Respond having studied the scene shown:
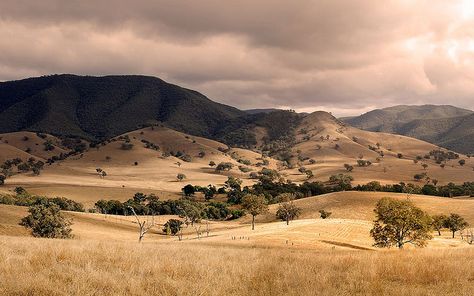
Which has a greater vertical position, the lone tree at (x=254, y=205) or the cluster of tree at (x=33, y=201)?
the lone tree at (x=254, y=205)

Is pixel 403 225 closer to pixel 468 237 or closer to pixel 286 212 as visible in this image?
pixel 468 237

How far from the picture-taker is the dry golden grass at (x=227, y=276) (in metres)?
10.3

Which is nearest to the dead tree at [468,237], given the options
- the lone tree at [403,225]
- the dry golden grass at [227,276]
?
the lone tree at [403,225]

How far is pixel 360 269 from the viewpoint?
1278cm

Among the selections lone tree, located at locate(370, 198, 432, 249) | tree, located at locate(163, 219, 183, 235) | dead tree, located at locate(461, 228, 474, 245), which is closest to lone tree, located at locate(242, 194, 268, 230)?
tree, located at locate(163, 219, 183, 235)

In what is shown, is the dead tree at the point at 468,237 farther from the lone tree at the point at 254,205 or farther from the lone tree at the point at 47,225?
the lone tree at the point at 47,225

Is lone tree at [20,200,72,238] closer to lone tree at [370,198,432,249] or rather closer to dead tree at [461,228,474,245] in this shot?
lone tree at [370,198,432,249]

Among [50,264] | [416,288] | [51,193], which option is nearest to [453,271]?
[416,288]

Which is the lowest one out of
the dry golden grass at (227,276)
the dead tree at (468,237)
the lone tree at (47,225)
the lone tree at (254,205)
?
the dead tree at (468,237)

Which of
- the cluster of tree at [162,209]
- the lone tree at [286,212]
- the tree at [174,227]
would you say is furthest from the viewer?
the cluster of tree at [162,209]

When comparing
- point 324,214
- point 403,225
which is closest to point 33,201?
point 324,214

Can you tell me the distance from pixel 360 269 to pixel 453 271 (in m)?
2.91

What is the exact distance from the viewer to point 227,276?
38.9ft

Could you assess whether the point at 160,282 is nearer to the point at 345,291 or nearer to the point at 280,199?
the point at 345,291
